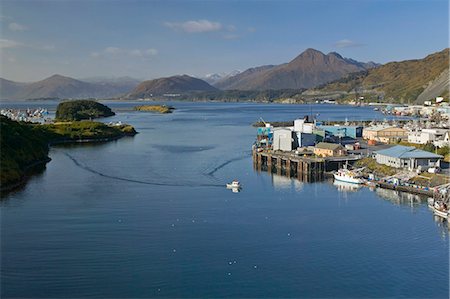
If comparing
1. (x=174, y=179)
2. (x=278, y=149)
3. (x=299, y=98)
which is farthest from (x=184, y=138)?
(x=299, y=98)

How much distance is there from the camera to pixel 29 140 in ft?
35.6

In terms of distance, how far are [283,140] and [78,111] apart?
14532mm

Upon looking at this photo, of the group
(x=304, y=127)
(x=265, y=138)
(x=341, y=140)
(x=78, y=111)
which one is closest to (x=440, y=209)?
(x=341, y=140)

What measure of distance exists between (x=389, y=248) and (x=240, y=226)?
1.58 meters

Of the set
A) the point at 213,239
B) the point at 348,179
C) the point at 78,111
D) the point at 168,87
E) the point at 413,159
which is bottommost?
the point at 213,239

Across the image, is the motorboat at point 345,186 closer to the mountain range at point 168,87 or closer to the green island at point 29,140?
the green island at point 29,140

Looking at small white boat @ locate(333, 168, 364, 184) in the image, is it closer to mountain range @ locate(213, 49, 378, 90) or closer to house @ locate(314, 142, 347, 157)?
house @ locate(314, 142, 347, 157)

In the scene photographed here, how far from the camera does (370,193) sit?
764cm

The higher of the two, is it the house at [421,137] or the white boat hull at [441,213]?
the house at [421,137]

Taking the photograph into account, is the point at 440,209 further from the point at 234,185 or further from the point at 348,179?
the point at 234,185

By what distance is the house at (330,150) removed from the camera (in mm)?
10023

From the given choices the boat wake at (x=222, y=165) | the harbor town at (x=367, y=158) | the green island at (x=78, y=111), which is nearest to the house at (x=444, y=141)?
the harbor town at (x=367, y=158)

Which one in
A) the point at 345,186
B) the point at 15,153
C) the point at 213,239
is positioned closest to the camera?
the point at 213,239

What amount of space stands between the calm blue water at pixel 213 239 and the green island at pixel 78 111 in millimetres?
13352
